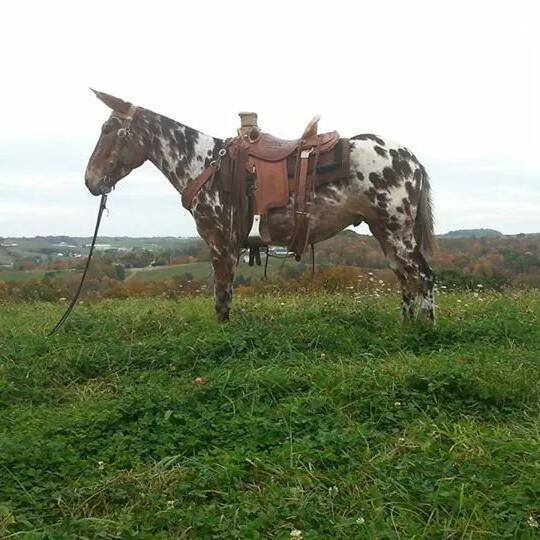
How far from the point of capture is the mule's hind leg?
22.4 feet

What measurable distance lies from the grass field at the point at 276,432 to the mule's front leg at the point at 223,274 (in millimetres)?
453

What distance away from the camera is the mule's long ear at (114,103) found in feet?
24.1

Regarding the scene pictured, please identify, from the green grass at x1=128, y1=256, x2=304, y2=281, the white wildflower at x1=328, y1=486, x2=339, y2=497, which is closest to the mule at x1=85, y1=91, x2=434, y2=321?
the white wildflower at x1=328, y1=486, x2=339, y2=497

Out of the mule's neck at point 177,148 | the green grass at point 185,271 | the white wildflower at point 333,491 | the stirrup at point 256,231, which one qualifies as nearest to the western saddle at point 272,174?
the stirrup at point 256,231

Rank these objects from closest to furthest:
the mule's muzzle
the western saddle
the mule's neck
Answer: the western saddle
the mule's neck
the mule's muzzle

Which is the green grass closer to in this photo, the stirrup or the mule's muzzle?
the mule's muzzle

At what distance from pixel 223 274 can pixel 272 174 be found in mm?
1227

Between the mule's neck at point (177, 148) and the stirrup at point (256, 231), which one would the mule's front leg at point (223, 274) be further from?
the mule's neck at point (177, 148)

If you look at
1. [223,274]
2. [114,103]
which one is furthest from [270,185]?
[114,103]

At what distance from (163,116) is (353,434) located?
16.0ft

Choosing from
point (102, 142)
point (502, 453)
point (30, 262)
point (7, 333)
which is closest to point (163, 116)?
point (102, 142)

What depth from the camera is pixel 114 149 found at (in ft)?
24.3

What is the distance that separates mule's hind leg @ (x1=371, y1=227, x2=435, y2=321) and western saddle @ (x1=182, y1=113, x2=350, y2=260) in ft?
2.79

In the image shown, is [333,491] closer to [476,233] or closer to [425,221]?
[425,221]
